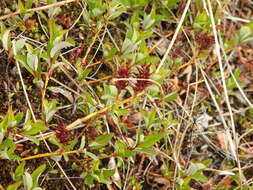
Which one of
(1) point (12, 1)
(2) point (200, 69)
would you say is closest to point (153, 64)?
(2) point (200, 69)

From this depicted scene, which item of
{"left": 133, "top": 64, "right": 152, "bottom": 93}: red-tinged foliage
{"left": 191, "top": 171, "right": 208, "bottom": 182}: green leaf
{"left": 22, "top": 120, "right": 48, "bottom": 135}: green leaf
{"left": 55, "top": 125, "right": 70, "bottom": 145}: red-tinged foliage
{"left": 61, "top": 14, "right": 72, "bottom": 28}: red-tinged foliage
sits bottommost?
{"left": 191, "top": 171, "right": 208, "bottom": 182}: green leaf

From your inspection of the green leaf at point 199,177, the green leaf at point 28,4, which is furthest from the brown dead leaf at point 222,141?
the green leaf at point 28,4

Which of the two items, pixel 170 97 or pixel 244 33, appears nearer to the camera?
pixel 170 97

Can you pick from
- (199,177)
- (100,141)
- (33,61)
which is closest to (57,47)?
(33,61)

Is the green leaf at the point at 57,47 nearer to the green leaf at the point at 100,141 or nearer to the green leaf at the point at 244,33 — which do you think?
the green leaf at the point at 100,141

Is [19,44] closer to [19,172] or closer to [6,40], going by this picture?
[6,40]

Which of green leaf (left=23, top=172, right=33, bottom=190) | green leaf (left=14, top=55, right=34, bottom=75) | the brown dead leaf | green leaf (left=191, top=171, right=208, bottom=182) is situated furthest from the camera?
the brown dead leaf

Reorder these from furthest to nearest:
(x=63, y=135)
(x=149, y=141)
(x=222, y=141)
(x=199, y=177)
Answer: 1. (x=222, y=141)
2. (x=199, y=177)
3. (x=149, y=141)
4. (x=63, y=135)

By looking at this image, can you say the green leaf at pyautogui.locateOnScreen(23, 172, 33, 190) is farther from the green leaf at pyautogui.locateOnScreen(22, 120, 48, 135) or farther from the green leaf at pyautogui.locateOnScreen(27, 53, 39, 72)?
the green leaf at pyautogui.locateOnScreen(27, 53, 39, 72)

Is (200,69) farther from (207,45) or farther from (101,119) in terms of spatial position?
(101,119)

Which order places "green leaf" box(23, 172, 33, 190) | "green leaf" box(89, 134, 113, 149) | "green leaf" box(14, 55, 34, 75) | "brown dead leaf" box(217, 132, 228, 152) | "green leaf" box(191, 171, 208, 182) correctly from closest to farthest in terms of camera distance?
"green leaf" box(23, 172, 33, 190) < "green leaf" box(14, 55, 34, 75) < "green leaf" box(89, 134, 113, 149) < "green leaf" box(191, 171, 208, 182) < "brown dead leaf" box(217, 132, 228, 152)

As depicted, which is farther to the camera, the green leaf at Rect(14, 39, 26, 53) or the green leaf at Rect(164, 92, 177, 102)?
the green leaf at Rect(164, 92, 177, 102)

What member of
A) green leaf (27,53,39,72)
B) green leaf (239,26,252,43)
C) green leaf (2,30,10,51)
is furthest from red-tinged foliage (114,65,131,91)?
green leaf (239,26,252,43)
